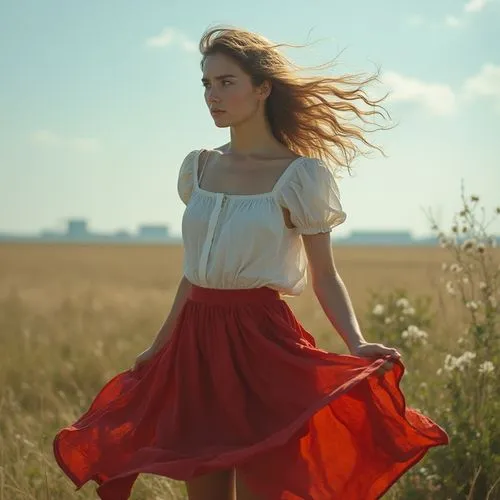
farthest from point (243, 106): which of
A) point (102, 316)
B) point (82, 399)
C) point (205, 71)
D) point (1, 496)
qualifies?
point (102, 316)

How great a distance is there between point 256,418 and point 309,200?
0.71 metres

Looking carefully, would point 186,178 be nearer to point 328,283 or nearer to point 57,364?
point 328,283

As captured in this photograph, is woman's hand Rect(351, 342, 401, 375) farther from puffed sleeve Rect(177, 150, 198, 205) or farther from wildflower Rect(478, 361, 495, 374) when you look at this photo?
wildflower Rect(478, 361, 495, 374)

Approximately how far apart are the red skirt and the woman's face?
0.59m

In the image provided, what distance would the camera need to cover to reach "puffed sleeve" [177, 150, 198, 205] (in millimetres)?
3582

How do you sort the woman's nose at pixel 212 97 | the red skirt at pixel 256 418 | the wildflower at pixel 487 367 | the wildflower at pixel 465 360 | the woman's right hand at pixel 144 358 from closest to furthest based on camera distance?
the red skirt at pixel 256 418 < the woman's nose at pixel 212 97 < the woman's right hand at pixel 144 358 < the wildflower at pixel 487 367 < the wildflower at pixel 465 360

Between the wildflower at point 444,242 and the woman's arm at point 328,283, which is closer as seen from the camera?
the woman's arm at point 328,283

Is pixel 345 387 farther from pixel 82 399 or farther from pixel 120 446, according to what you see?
pixel 82 399

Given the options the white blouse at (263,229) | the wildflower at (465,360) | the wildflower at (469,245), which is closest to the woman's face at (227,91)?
the white blouse at (263,229)

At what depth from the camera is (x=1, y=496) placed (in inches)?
161

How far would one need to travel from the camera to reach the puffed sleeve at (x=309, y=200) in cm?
315

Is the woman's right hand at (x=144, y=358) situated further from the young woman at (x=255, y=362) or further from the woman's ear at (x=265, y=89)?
the woman's ear at (x=265, y=89)

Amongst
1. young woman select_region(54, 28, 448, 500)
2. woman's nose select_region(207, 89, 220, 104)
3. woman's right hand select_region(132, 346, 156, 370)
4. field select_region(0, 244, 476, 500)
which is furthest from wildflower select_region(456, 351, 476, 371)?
woman's nose select_region(207, 89, 220, 104)

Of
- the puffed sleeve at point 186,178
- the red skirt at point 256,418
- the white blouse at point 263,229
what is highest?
the puffed sleeve at point 186,178
